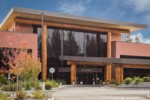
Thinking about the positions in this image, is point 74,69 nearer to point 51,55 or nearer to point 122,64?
point 51,55

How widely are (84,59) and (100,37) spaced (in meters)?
10.3

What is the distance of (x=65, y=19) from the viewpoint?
206 feet

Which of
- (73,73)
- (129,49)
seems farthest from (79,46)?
(129,49)

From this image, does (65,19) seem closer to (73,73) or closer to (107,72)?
(73,73)

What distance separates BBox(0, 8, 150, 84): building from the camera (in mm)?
60500

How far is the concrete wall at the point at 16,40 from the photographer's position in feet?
168

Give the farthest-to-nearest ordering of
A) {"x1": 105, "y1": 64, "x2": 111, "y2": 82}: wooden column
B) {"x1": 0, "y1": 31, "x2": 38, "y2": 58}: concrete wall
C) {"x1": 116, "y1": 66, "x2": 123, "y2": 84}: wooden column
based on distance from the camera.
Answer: {"x1": 105, "y1": 64, "x2": 111, "y2": 82}: wooden column → {"x1": 116, "y1": 66, "x2": 123, "y2": 84}: wooden column → {"x1": 0, "y1": 31, "x2": 38, "y2": 58}: concrete wall

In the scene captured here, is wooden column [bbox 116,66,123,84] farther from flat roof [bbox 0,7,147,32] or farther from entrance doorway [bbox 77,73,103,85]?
flat roof [bbox 0,7,147,32]

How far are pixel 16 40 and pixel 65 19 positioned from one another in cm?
1404

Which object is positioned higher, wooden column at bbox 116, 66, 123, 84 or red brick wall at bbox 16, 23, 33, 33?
red brick wall at bbox 16, 23, 33, 33

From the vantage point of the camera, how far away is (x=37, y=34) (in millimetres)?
61344

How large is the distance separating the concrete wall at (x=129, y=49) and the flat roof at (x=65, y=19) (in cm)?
367

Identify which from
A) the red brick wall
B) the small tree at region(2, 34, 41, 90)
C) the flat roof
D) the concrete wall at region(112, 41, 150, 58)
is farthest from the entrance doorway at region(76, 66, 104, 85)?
the small tree at region(2, 34, 41, 90)

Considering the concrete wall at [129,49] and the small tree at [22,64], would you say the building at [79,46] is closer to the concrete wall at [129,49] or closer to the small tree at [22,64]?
the concrete wall at [129,49]
